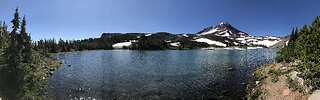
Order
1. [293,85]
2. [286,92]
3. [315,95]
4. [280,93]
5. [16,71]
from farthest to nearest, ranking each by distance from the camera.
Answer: [280,93]
[293,85]
[286,92]
[16,71]
[315,95]

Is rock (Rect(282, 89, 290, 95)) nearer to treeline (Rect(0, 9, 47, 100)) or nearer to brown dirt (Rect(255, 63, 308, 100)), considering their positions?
brown dirt (Rect(255, 63, 308, 100))

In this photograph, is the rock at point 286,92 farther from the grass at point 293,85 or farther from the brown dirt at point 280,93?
the grass at point 293,85

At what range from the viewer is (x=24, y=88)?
91.2 ft

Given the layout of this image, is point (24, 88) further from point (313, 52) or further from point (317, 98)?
point (313, 52)

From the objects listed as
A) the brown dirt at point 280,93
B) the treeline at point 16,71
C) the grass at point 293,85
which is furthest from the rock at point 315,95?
the treeline at point 16,71

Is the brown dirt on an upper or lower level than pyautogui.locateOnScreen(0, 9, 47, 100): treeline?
lower

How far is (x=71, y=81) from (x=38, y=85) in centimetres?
2865

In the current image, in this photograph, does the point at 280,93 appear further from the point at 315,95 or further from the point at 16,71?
the point at 16,71

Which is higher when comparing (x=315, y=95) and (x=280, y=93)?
(x=315, y=95)

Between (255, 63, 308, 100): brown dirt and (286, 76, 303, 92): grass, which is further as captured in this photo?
(286, 76, 303, 92): grass

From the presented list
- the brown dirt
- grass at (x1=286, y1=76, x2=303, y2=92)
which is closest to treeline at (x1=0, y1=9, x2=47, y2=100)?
the brown dirt

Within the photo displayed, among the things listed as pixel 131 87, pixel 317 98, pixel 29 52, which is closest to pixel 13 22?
pixel 29 52

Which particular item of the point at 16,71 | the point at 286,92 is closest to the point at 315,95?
the point at 286,92

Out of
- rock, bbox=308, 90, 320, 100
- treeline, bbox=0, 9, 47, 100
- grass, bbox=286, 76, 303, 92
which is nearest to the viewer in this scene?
rock, bbox=308, 90, 320, 100
